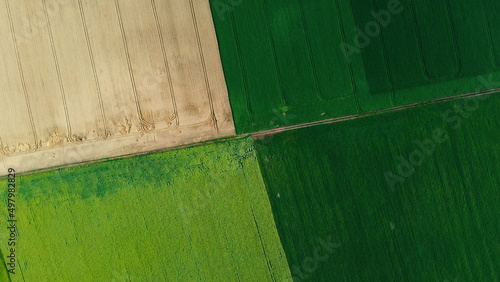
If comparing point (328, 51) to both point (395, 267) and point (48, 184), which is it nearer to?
point (395, 267)

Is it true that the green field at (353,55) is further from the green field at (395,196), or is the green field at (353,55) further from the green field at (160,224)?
the green field at (160,224)

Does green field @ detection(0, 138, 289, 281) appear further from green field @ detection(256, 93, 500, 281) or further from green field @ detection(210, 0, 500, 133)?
green field @ detection(210, 0, 500, 133)

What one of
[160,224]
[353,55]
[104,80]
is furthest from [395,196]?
[104,80]

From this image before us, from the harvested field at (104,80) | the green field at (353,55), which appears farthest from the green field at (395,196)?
the harvested field at (104,80)

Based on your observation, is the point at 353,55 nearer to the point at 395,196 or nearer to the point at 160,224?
the point at 395,196

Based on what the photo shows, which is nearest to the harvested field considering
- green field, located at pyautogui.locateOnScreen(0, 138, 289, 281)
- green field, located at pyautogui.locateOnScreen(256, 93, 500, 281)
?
green field, located at pyautogui.locateOnScreen(0, 138, 289, 281)

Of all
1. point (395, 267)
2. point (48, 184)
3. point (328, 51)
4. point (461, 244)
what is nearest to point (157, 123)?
point (48, 184)
